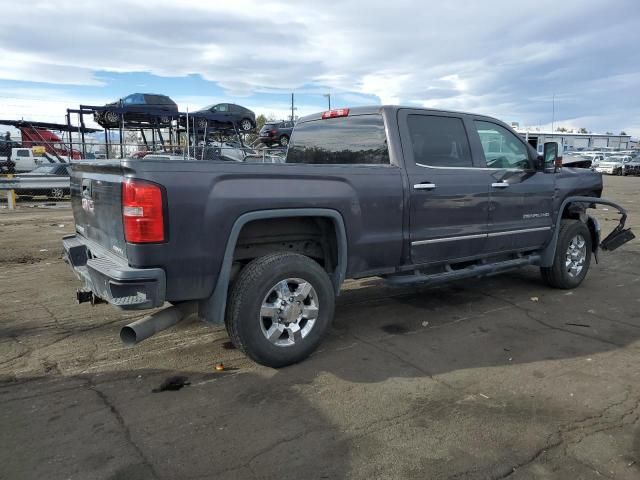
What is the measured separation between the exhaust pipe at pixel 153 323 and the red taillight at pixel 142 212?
0.60 metres

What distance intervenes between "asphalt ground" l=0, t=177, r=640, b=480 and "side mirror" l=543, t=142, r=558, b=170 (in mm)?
1583

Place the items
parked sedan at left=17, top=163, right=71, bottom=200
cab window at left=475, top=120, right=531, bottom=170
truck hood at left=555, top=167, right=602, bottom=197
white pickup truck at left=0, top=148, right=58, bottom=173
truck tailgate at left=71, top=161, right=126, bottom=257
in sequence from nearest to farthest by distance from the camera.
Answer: truck tailgate at left=71, top=161, right=126, bottom=257, cab window at left=475, top=120, right=531, bottom=170, truck hood at left=555, top=167, right=602, bottom=197, parked sedan at left=17, top=163, right=71, bottom=200, white pickup truck at left=0, top=148, right=58, bottom=173

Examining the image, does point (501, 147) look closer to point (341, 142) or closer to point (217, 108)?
point (341, 142)

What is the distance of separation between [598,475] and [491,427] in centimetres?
62

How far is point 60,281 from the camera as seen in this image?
21.4 ft

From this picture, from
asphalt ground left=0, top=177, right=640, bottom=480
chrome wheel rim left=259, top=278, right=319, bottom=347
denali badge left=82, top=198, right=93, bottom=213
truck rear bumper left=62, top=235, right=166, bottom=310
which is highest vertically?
denali badge left=82, top=198, right=93, bottom=213

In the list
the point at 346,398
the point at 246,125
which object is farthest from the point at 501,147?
the point at 246,125

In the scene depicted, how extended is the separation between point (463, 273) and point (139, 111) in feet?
74.7

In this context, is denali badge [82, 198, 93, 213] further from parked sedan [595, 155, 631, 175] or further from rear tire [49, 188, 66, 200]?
parked sedan [595, 155, 631, 175]

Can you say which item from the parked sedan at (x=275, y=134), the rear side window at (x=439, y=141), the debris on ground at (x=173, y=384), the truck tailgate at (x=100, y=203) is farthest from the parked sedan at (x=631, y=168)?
the debris on ground at (x=173, y=384)

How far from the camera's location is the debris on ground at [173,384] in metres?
3.65

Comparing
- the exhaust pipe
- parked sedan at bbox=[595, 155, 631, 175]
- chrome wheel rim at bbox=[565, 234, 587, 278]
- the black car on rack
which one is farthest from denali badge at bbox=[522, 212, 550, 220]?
parked sedan at bbox=[595, 155, 631, 175]

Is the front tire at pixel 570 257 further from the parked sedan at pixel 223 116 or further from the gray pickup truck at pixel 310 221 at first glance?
the parked sedan at pixel 223 116

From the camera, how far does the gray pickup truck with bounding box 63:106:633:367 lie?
11.1 feet
